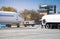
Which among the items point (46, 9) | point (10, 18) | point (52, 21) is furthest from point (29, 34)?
point (46, 9)

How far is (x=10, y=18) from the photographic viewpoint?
37969mm

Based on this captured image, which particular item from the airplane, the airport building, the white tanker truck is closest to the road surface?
the white tanker truck

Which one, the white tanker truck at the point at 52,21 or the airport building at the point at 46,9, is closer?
the white tanker truck at the point at 52,21

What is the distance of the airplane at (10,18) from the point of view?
36.9 m

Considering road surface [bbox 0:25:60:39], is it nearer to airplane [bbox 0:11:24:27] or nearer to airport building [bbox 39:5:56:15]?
airplane [bbox 0:11:24:27]

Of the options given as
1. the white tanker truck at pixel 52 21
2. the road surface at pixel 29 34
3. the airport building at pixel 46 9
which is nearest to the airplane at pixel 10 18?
the white tanker truck at pixel 52 21

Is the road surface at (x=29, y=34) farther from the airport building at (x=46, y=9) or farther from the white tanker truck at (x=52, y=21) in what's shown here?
the airport building at (x=46, y=9)

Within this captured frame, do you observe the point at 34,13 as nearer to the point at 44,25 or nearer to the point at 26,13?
the point at 26,13

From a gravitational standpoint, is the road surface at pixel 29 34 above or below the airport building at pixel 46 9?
below

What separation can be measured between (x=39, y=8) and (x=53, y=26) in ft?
71.0

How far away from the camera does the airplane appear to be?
121ft

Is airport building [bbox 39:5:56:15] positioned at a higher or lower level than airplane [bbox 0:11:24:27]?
higher

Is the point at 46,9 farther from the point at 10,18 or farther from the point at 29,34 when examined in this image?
the point at 29,34

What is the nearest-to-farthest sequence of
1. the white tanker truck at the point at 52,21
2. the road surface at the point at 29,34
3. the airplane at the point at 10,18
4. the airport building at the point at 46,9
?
the road surface at the point at 29,34, the white tanker truck at the point at 52,21, the airplane at the point at 10,18, the airport building at the point at 46,9
